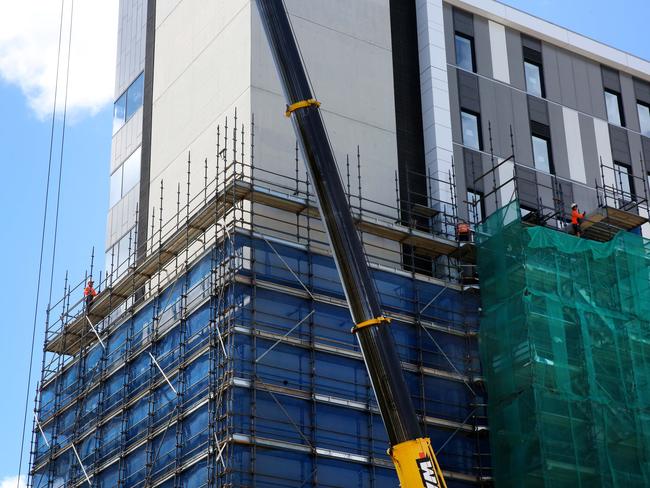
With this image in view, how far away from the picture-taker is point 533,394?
→ 35750mm

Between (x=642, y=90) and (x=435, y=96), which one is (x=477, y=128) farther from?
(x=642, y=90)

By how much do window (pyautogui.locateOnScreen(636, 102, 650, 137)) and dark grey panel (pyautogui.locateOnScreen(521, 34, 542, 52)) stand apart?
5126 millimetres

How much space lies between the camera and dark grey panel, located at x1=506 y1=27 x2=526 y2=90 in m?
46.7

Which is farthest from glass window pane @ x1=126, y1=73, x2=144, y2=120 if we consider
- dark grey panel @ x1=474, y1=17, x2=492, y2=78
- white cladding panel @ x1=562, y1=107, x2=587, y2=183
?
white cladding panel @ x1=562, y1=107, x2=587, y2=183

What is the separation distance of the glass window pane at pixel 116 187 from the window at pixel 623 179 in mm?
18712

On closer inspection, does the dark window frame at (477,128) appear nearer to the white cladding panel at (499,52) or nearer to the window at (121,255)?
the white cladding panel at (499,52)

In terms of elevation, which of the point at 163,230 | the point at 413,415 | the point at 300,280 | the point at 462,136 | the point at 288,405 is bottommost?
the point at 413,415

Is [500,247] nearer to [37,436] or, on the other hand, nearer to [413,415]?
[413,415]

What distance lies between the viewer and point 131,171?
46719 mm

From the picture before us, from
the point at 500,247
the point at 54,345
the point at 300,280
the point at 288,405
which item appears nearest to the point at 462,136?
the point at 500,247

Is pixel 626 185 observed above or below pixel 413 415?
above

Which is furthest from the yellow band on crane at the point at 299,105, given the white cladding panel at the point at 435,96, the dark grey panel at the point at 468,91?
the dark grey panel at the point at 468,91

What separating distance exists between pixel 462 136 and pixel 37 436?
18379 mm

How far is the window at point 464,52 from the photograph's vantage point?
150ft
